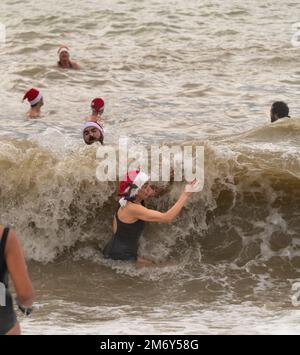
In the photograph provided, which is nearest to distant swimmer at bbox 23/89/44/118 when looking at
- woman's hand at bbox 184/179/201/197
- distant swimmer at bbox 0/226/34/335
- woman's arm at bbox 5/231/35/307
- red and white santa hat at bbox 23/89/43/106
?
red and white santa hat at bbox 23/89/43/106

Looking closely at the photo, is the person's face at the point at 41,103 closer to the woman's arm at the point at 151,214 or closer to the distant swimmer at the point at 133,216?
the distant swimmer at the point at 133,216

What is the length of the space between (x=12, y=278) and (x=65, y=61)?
1346cm

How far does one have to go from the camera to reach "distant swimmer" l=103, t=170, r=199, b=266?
8766 millimetres

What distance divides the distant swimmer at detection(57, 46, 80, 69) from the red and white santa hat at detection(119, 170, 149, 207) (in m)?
9.22

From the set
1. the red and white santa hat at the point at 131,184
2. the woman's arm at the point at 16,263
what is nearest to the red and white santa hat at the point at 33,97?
the red and white santa hat at the point at 131,184

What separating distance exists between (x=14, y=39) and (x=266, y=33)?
607 centimetres

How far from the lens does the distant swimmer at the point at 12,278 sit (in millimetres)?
4832

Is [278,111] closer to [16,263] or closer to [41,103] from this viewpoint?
[41,103]

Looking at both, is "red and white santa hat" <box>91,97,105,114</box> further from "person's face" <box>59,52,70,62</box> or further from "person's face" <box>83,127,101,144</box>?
"person's face" <box>59,52,70,62</box>

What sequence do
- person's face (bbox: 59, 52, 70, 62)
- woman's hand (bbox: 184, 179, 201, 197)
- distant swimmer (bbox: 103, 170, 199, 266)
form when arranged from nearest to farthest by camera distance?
woman's hand (bbox: 184, 179, 201, 197), distant swimmer (bbox: 103, 170, 199, 266), person's face (bbox: 59, 52, 70, 62)

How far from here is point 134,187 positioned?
888 cm

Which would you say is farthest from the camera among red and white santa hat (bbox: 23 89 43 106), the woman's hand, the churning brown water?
red and white santa hat (bbox: 23 89 43 106)

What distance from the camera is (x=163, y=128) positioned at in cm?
1397
